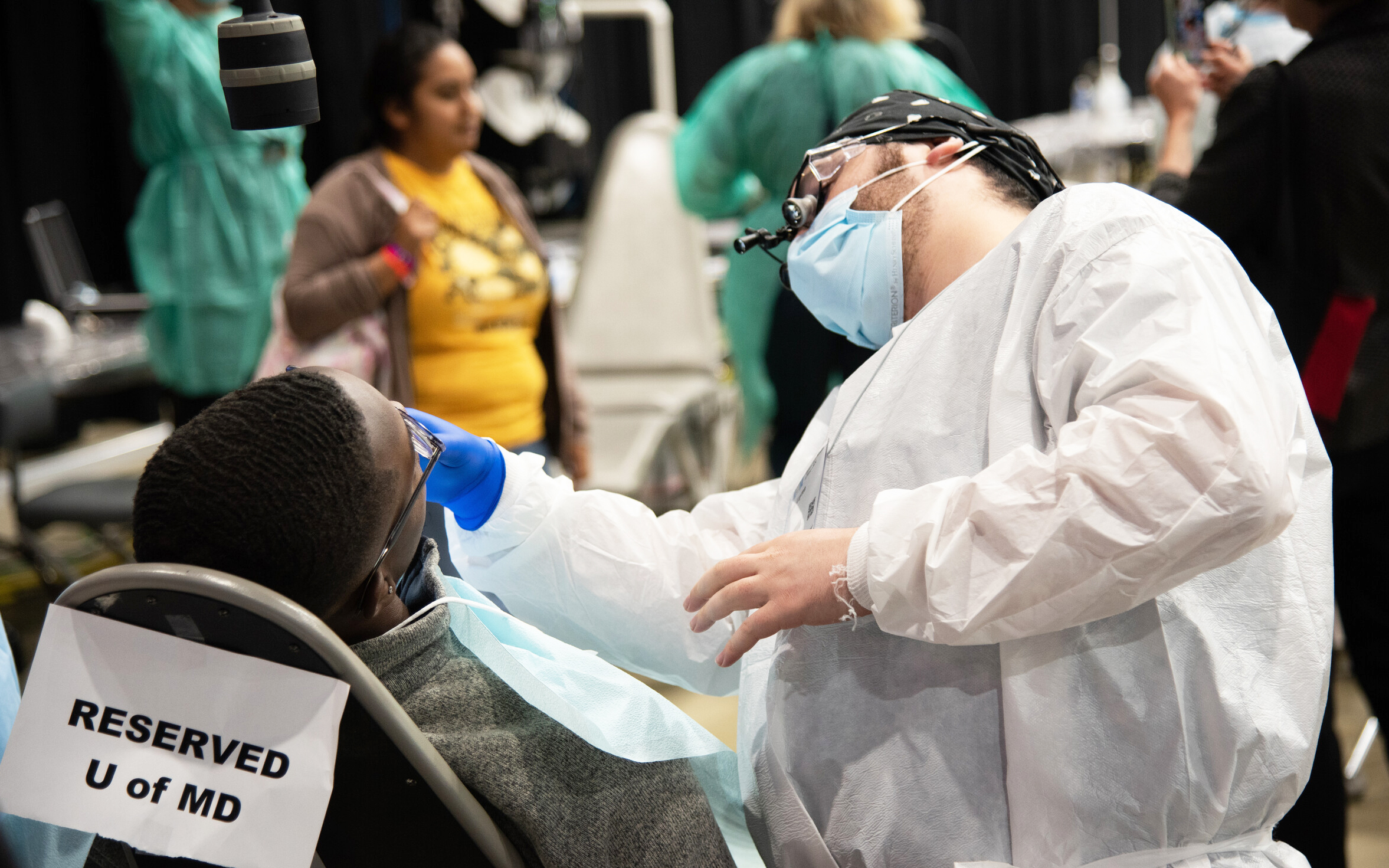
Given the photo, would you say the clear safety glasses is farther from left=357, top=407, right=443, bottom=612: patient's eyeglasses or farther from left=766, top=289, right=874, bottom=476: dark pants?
left=766, top=289, right=874, bottom=476: dark pants

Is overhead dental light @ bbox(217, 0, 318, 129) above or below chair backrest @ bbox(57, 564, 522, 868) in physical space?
above

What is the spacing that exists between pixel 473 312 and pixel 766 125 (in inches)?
33.6

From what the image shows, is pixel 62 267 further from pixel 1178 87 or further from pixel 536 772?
pixel 536 772

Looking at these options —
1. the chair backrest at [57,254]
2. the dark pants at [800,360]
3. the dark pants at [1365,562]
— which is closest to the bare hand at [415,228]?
the dark pants at [800,360]

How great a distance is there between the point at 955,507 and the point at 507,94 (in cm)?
356

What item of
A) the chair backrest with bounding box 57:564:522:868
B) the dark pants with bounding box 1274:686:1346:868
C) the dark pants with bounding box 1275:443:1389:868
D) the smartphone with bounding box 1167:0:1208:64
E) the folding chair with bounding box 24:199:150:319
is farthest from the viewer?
the folding chair with bounding box 24:199:150:319

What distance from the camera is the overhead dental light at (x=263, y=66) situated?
0.93 metres

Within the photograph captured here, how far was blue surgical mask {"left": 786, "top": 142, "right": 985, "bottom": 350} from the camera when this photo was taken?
1.12 metres

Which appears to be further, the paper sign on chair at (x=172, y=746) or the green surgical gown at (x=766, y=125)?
the green surgical gown at (x=766, y=125)

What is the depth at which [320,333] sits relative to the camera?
2.12 m

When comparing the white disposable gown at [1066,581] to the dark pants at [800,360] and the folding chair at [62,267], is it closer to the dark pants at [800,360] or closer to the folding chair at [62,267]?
the dark pants at [800,360]

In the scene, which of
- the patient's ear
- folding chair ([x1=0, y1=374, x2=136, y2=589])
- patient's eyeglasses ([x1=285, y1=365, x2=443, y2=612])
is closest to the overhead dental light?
patient's eyeglasses ([x1=285, y1=365, x2=443, y2=612])

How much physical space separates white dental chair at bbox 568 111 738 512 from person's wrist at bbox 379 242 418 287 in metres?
1.31

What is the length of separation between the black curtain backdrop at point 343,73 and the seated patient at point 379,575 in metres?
3.35
